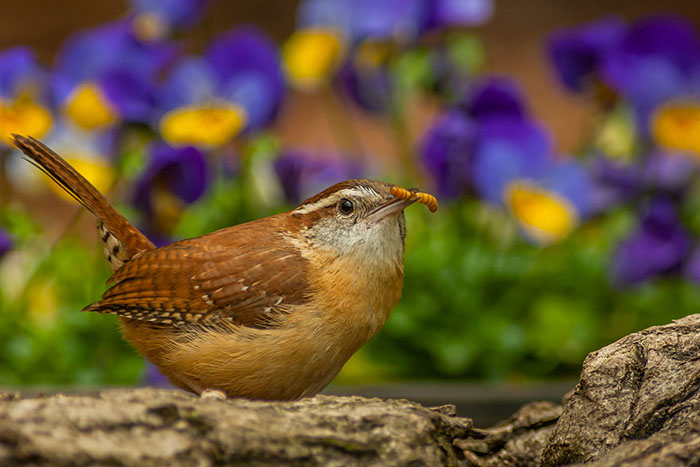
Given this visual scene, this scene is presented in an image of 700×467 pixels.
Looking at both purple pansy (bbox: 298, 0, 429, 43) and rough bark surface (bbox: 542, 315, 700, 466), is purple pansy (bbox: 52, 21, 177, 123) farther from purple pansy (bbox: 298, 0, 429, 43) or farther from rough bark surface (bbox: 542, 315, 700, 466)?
rough bark surface (bbox: 542, 315, 700, 466)

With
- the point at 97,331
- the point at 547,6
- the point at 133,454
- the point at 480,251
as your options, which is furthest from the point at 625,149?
the point at 547,6

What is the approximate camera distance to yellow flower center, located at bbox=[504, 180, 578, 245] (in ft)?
12.4

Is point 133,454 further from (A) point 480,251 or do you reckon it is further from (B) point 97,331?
(A) point 480,251

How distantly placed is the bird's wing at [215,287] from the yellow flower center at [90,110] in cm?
170

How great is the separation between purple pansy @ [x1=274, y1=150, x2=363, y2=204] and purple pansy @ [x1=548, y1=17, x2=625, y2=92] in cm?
110

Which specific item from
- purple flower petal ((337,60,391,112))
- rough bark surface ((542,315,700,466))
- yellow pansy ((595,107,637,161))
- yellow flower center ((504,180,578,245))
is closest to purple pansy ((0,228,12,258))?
purple flower petal ((337,60,391,112))

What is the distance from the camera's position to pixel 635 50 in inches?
158

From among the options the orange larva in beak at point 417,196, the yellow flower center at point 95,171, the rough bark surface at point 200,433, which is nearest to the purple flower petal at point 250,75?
the yellow flower center at point 95,171

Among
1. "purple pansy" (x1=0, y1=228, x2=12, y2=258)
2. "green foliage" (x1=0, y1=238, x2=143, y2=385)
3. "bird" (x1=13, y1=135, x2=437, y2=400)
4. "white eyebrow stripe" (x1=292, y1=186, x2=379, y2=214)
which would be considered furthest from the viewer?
"green foliage" (x1=0, y1=238, x2=143, y2=385)

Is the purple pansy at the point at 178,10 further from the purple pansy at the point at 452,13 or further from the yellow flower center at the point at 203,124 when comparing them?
the purple pansy at the point at 452,13

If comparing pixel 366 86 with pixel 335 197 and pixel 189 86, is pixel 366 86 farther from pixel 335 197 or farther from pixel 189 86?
pixel 335 197

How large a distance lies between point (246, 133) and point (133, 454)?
2.70m

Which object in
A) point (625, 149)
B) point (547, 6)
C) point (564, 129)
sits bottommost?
point (625, 149)

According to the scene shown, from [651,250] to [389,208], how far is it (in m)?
1.79
